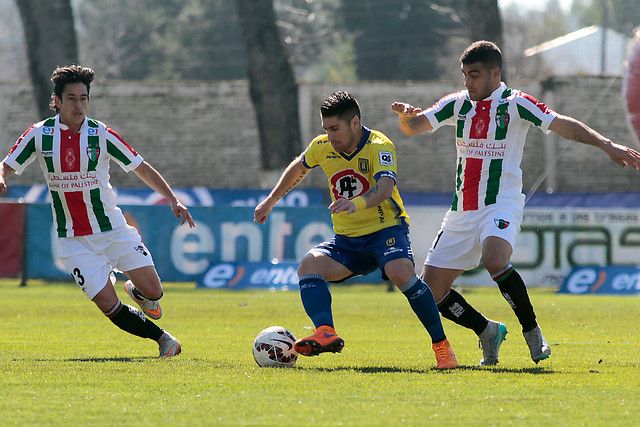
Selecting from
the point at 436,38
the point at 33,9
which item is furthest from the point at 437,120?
the point at 436,38

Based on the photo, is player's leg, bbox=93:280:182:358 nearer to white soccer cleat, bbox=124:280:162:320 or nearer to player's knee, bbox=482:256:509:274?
white soccer cleat, bbox=124:280:162:320

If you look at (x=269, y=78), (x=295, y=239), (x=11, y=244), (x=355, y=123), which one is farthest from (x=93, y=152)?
(x=269, y=78)

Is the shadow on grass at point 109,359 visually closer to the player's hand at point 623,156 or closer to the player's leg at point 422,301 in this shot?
the player's leg at point 422,301

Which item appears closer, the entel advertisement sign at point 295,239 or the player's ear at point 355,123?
the player's ear at point 355,123

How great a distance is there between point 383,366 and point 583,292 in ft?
35.1

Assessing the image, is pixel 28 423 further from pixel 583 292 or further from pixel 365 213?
pixel 583 292

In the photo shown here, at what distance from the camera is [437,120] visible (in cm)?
706

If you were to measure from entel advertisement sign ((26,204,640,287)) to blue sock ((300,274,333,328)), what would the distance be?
34.6 feet

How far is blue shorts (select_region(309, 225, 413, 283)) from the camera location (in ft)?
→ 21.7

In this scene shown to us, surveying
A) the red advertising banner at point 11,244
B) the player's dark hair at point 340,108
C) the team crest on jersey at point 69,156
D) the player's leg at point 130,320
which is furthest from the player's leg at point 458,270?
the red advertising banner at point 11,244

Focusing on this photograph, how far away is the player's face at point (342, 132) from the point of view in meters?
6.59

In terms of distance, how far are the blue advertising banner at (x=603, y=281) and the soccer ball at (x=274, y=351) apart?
35.3ft

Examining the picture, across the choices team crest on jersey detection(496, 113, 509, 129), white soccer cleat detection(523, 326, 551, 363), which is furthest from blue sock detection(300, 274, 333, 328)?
team crest on jersey detection(496, 113, 509, 129)

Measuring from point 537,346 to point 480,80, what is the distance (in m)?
1.88
